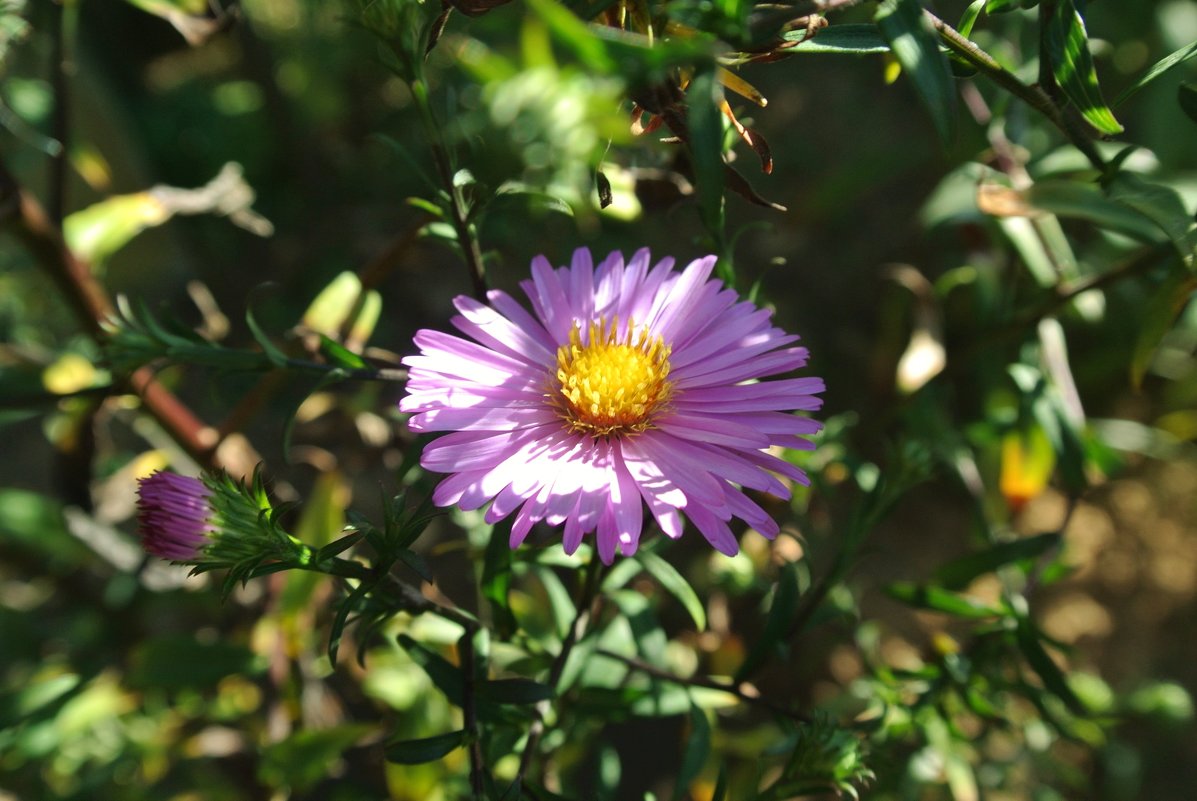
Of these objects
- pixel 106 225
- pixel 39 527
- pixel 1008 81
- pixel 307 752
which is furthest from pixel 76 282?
pixel 1008 81

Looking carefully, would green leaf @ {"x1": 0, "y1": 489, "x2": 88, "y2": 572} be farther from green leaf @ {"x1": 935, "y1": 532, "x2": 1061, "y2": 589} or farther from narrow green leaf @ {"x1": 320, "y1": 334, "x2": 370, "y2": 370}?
green leaf @ {"x1": 935, "y1": 532, "x2": 1061, "y2": 589}

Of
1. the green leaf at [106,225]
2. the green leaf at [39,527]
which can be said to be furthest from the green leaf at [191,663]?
the green leaf at [106,225]

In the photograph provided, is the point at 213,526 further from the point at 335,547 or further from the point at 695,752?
the point at 695,752

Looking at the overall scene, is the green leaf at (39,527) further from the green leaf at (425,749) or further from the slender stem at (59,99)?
the green leaf at (425,749)

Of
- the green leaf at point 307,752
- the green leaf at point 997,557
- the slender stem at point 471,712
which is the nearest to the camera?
the slender stem at point 471,712

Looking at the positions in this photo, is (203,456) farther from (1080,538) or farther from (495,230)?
(1080,538)

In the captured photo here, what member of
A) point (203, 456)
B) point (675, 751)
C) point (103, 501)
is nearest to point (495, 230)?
point (203, 456)
